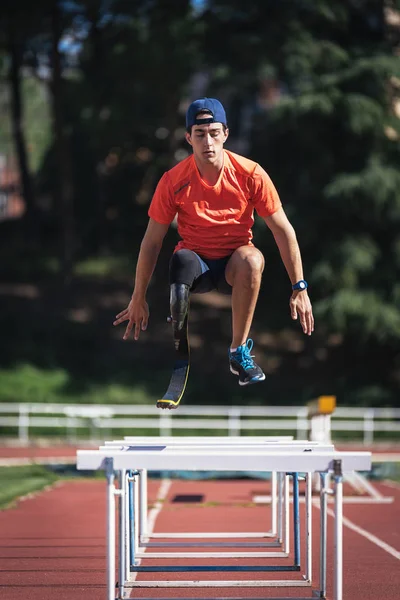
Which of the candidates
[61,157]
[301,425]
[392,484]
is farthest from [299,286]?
[61,157]

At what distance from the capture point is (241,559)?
870 cm

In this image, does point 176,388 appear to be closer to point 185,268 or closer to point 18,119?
point 185,268

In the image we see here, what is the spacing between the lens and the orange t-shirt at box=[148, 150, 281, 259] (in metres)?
6.32

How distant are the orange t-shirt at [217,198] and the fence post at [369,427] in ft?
56.2

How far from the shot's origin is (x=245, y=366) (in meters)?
6.71

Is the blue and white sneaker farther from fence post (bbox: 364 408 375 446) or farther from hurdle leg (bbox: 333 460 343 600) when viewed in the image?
fence post (bbox: 364 408 375 446)

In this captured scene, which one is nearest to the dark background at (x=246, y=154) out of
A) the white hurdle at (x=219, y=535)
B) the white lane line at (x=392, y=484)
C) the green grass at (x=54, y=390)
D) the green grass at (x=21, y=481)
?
the green grass at (x=54, y=390)

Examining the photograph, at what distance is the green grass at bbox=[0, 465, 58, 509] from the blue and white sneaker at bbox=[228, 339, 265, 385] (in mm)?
6715

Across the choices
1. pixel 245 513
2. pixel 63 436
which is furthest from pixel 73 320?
pixel 245 513

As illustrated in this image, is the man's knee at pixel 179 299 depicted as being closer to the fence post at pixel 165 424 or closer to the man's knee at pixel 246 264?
the man's knee at pixel 246 264

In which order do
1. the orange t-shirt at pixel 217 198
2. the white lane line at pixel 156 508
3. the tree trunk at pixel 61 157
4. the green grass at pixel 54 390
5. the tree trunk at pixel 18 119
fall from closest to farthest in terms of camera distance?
the orange t-shirt at pixel 217 198 → the white lane line at pixel 156 508 → the green grass at pixel 54 390 → the tree trunk at pixel 61 157 → the tree trunk at pixel 18 119

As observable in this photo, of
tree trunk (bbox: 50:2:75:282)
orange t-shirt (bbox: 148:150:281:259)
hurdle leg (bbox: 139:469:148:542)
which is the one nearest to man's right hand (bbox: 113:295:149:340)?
orange t-shirt (bbox: 148:150:281:259)

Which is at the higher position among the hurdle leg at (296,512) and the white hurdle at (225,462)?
the white hurdle at (225,462)

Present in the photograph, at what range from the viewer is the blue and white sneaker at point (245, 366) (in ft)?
21.6
